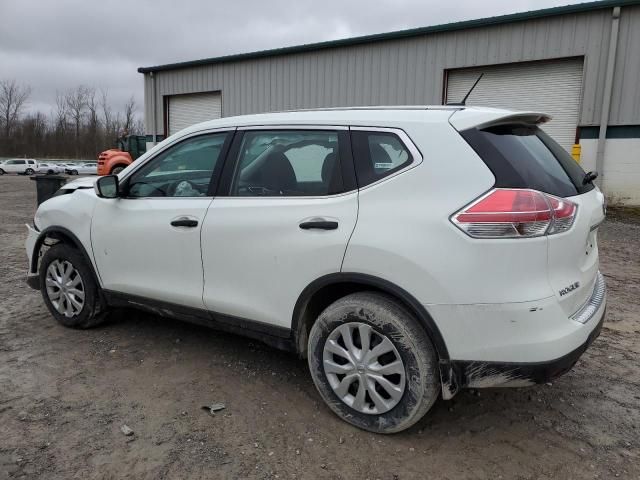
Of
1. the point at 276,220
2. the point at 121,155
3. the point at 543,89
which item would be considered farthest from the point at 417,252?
the point at 121,155

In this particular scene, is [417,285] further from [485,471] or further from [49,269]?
[49,269]

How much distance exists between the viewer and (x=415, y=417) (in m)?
2.71

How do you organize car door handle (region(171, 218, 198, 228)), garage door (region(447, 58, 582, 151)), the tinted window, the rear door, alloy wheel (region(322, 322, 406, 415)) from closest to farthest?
alloy wheel (region(322, 322, 406, 415)) → the rear door → the tinted window → car door handle (region(171, 218, 198, 228)) → garage door (region(447, 58, 582, 151))

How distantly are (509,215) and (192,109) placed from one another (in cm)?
1973

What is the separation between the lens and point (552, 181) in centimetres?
262

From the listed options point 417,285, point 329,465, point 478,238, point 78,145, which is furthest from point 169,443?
point 78,145

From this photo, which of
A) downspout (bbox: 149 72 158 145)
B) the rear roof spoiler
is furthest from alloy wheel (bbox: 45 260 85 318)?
downspout (bbox: 149 72 158 145)

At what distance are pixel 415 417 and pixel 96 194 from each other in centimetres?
283

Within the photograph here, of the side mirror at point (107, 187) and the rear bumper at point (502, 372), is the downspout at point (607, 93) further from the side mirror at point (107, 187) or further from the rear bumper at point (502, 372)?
the side mirror at point (107, 187)

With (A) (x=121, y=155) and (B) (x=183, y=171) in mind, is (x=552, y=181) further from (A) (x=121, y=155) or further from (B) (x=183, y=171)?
(A) (x=121, y=155)

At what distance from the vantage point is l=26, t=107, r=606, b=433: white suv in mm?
2424

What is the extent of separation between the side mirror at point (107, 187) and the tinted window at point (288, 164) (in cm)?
108

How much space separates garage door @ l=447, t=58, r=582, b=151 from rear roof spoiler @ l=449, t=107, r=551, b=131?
11.4 metres

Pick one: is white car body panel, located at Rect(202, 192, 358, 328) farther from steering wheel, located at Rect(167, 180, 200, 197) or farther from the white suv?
steering wheel, located at Rect(167, 180, 200, 197)
